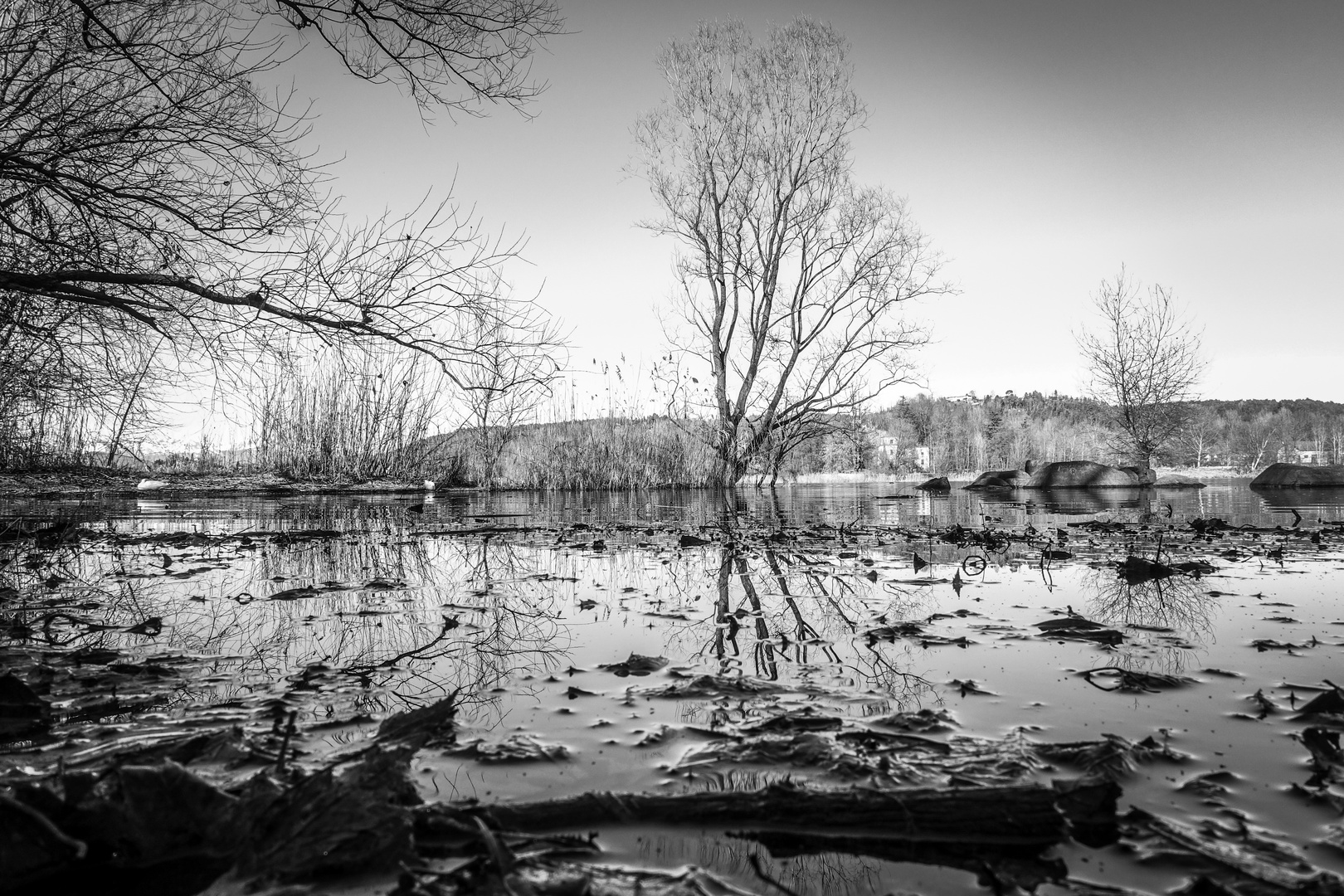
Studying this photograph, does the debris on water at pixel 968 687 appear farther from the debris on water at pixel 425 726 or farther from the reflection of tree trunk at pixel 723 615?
the debris on water at pixel 425 726

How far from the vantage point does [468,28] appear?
3.12 meters

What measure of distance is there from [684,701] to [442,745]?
0.55 m

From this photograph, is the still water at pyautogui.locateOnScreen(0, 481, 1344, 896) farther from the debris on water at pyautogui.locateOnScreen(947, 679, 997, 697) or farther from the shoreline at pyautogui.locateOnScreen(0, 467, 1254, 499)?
the shoreline at pyautogui.locateOnScreen(0, 467, 1254, 499)

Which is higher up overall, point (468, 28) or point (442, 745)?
point (468, 28)

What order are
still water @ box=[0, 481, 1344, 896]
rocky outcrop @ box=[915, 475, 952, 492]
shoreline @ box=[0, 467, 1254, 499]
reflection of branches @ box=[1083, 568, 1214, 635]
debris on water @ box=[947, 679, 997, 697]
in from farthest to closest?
rocky outcrop @ box=[915, 475, 952, 492] < shoreline @ box=[0, 467, 1254, 499] < reflection of branches @ box=[1083, 568, 1214, 635] < debris on water @ box=[947, 679, 997, 697] < still water @ box=[0, 481, 1344, 896]

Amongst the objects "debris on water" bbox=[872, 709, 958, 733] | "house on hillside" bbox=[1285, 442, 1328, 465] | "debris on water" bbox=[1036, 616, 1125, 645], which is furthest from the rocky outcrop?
"house on hillside" bbox=[1285, 442, 1328, 465]

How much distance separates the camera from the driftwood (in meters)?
1.05

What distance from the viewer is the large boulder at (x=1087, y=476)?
58.7ft

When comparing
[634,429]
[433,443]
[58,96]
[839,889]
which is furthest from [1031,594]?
[433,443]

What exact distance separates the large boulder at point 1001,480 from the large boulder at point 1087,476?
85cm

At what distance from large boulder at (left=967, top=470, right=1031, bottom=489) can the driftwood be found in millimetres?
19255

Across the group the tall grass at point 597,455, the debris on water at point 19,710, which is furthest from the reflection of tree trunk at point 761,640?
the tall grass at point 597,455

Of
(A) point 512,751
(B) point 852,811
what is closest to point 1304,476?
(B) point 852,811

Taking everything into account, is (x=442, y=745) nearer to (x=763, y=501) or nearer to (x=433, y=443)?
(x=763, y=501)
